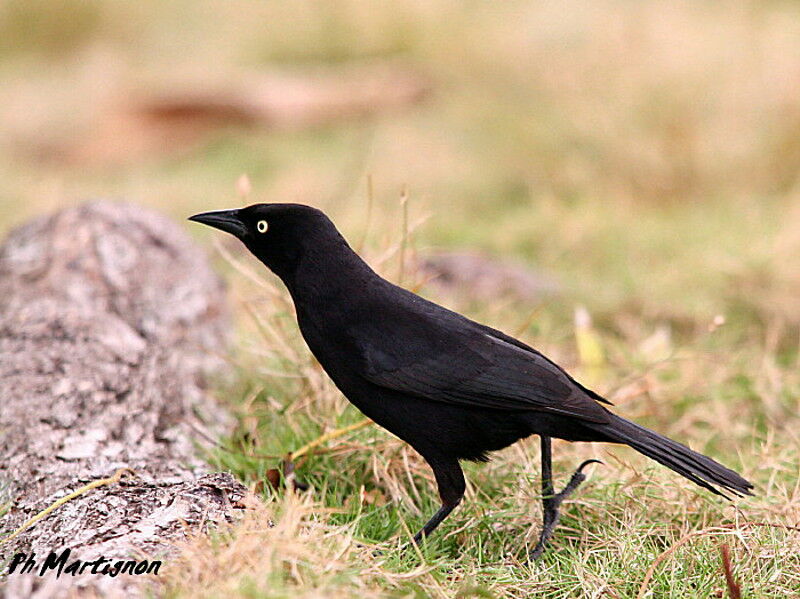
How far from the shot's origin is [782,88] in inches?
275

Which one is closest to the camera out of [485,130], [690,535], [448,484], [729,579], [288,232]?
[729,579]

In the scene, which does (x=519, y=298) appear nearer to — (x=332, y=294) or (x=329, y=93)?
(x=332, y=294)

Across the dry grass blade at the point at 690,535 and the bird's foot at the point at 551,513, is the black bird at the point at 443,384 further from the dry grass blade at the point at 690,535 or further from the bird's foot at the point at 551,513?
the dry grass blade at the point at 690,535

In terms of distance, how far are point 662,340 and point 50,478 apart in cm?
265

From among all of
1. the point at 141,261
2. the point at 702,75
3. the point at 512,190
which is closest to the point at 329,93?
the point at 512,190

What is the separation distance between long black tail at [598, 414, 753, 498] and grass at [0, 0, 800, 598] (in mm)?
194

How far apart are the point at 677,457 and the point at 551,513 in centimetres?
41

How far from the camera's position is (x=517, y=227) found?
675 centimetres

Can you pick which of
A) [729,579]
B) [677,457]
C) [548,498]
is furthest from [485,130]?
[729,579]

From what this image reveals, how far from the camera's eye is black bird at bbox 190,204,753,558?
2801 millimetres

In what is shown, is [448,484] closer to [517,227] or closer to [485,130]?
[517,227]

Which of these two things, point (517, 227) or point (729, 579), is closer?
point (729, 579)

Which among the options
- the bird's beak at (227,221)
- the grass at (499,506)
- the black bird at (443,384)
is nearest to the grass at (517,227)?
the grass at (499,506)

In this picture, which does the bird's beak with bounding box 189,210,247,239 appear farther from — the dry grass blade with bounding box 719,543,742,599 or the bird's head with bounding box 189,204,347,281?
the dry grass blade with bounding box 719,543,742,599
